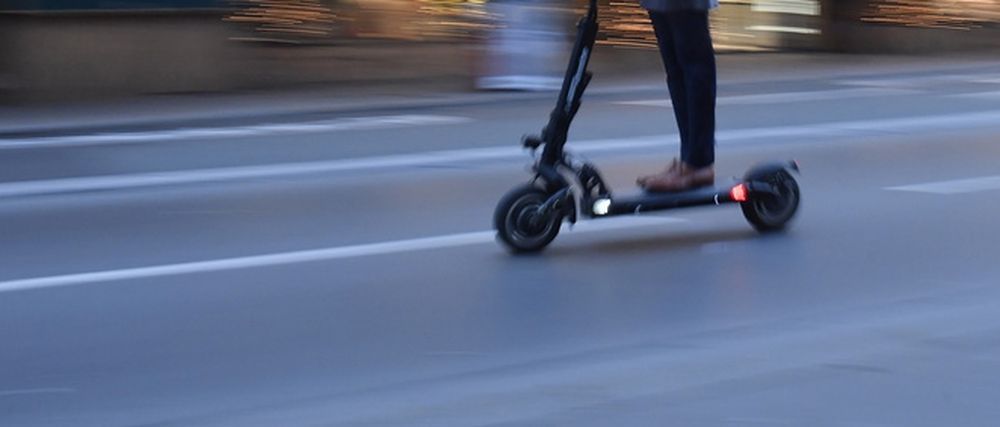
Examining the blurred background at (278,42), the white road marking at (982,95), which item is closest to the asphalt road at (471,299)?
the white road marking at (982,95)

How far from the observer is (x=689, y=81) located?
292 inches

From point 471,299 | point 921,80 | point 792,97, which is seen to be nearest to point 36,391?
point 471,299

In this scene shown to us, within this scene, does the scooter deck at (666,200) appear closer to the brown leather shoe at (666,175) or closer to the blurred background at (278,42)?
the brown leather shoe at (666,175)

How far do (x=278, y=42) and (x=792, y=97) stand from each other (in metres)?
5.28

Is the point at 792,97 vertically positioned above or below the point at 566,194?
below

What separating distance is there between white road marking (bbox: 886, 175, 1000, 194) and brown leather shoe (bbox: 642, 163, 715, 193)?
212 centimetres

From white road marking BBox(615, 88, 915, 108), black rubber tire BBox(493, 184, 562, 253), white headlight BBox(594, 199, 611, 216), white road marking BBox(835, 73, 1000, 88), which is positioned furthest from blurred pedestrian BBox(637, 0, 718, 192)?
white road marking BBox(835, 73, 1000, 88)

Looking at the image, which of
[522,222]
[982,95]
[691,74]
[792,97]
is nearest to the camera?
[522,222]

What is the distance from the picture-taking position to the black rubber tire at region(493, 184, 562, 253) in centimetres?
722

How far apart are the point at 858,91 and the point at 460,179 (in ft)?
24.3

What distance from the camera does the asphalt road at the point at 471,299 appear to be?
506cm

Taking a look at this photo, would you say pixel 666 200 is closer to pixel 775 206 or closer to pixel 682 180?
pixel 682 180

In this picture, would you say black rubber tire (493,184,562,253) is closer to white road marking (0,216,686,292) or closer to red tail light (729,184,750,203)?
white road marking (0,216,686,292)

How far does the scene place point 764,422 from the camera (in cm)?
477
